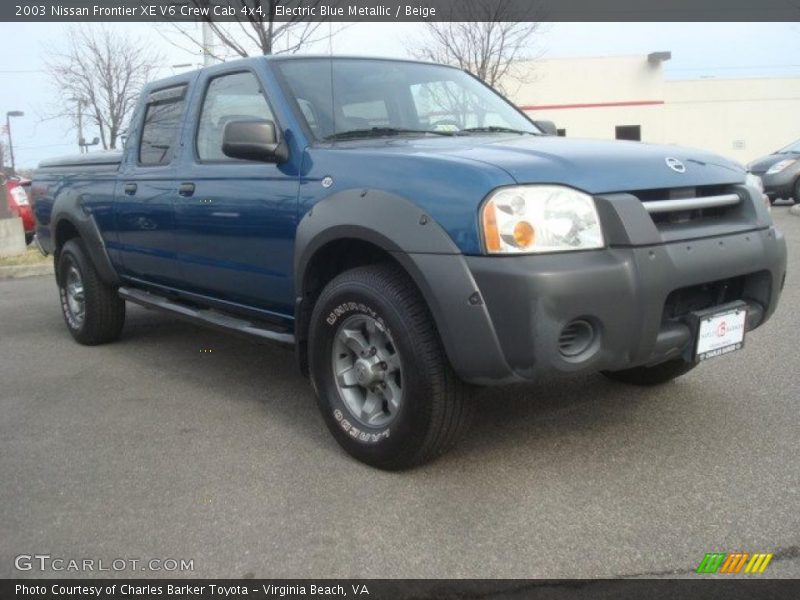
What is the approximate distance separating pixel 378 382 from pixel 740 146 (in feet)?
119

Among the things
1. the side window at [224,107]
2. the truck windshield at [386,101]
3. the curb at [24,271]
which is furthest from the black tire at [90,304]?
the curb at [24,271]

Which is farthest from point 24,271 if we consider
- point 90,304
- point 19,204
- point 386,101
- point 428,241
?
point 428,241

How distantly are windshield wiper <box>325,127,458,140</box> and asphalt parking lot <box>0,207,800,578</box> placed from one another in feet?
4.72

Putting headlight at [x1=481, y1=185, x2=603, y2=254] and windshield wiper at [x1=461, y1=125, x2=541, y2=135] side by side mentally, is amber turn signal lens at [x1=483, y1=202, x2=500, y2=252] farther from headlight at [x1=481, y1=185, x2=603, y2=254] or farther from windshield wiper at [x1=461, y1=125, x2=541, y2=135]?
windshield wiper at [x1=461, y1=125, x2=541, y2=135]

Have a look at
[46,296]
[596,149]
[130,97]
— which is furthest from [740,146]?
[596,149]

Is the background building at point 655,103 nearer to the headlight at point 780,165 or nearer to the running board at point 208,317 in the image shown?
the headlight at point 780,165

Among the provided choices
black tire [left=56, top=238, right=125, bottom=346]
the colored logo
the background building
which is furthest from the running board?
the background building

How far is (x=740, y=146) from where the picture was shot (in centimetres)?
3550

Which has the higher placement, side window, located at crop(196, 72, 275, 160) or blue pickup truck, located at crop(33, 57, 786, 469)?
side window, located at crop(196, 72, 275, 160)

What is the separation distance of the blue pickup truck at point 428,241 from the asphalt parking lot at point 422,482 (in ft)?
0.99

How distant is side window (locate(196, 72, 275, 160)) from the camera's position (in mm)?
4129

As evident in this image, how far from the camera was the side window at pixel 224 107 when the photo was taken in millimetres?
4129

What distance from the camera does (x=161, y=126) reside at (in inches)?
199

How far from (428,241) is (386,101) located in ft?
4.59
